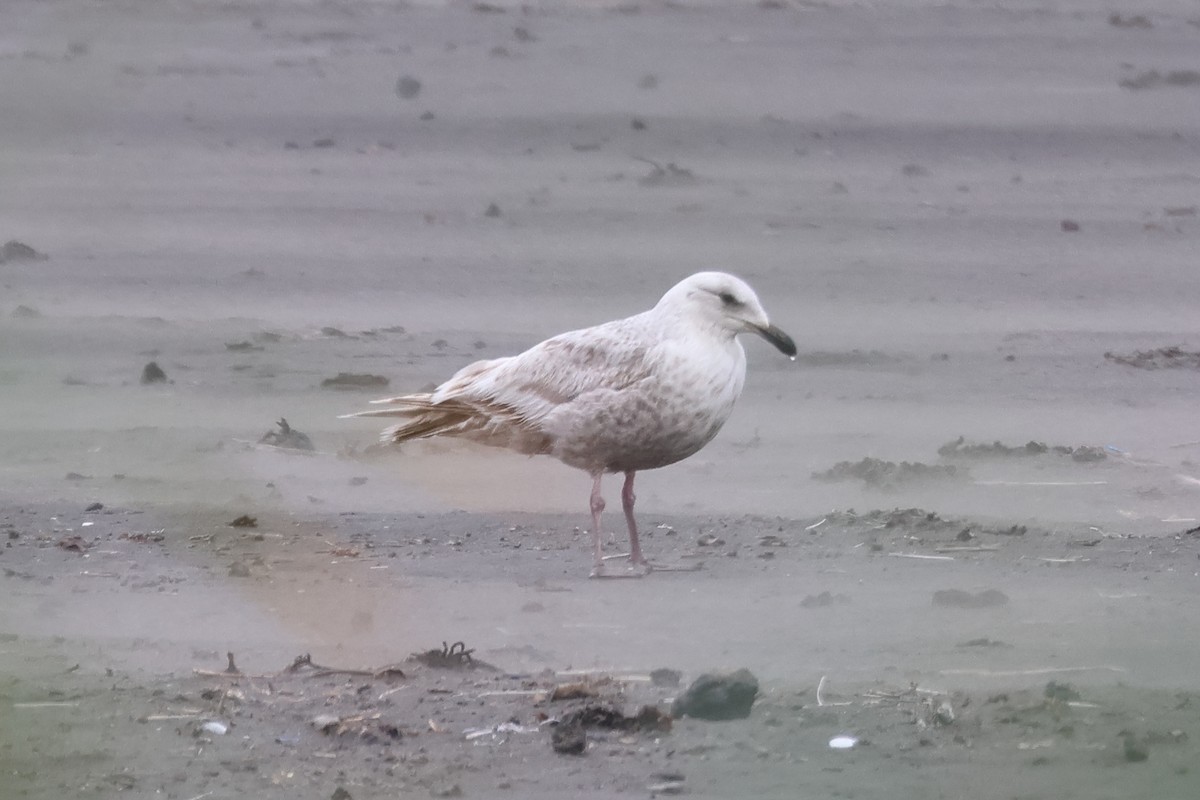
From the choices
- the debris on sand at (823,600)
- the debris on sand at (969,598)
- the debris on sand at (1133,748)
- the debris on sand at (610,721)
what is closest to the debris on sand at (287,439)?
the debris on sand at (823,600)

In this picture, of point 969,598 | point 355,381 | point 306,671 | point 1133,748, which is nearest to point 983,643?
point 969,598

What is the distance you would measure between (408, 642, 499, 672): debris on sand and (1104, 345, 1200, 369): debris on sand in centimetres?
356

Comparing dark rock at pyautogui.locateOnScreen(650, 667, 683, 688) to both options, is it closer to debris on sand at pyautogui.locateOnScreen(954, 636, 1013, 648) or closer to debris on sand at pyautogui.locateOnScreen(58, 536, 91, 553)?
debris on sand at pyautogui.locateOnScreen(954, 636, 1013, 648)

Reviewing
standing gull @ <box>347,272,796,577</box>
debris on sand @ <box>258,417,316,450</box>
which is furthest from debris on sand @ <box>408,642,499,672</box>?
debris on sand @ <box>258,417,316,450</box>

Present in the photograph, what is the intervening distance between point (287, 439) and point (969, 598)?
90.4 inches

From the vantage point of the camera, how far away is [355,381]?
6453 millimetres

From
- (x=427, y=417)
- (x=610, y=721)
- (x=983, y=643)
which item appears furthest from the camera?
(x=427, y=417)

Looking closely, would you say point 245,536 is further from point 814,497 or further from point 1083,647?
point 1083,647

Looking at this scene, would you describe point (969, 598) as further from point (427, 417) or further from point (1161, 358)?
point (1161, 358)

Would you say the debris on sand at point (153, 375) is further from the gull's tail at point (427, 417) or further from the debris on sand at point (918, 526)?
the debris on sand at point (918, 526)

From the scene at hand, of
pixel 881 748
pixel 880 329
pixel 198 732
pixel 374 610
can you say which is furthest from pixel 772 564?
pixel 880 329

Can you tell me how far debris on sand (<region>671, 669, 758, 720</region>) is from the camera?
3.42m

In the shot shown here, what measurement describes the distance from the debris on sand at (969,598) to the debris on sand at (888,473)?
0.99 metres

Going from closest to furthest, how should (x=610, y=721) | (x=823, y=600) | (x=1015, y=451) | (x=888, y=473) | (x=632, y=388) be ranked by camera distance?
(x=610, y=721) → (x=823, y=600) → (x=632, y=388) → (x=888, y=473) → (x=1015, y=451)
